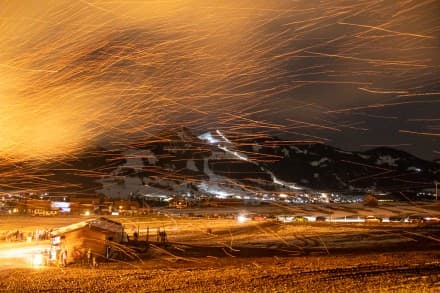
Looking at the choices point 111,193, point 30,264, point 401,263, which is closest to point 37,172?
point 111,193

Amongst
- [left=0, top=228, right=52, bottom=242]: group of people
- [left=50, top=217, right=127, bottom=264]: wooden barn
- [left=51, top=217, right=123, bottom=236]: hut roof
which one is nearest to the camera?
[left=50, top=217, right=127, bottom=264]: wooden barn

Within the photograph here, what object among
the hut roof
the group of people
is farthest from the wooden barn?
the group of people

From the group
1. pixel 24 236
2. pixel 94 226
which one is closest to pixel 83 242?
pixel 94 226

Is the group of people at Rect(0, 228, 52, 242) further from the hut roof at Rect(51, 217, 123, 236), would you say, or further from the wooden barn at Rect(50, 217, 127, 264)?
the wooden barn at Rect(50, 217, 127, 264)

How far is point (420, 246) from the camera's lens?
1025 inches

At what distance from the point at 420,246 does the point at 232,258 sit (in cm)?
1069

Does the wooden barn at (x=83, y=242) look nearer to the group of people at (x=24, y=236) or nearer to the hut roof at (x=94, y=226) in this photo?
the hut roof at (x=94, y=226)

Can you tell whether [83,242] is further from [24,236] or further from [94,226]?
[24,236]

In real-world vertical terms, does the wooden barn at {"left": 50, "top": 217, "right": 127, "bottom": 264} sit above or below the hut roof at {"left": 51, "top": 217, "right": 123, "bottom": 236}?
below

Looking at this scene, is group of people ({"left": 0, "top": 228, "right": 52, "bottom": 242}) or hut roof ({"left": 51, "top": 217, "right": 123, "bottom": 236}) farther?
group of people ({"left": 0, "top": 228, "right": 52, "bottom": 242})

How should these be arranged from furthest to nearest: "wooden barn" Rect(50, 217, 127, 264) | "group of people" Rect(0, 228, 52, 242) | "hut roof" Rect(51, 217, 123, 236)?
"group of people" Rect(0, 228, 52, 242) < "hut roof" Rect(51, 217, 123, 236) < "wooden barn" Rect(50, 217, 127, 264)

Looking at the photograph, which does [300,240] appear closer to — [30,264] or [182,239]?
[182,239]

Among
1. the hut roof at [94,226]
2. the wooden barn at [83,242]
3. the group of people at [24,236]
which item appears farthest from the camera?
the group of people at [24,236]

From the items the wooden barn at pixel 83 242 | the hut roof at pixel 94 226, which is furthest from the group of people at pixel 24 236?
the wooden barn at pixel 83 242
